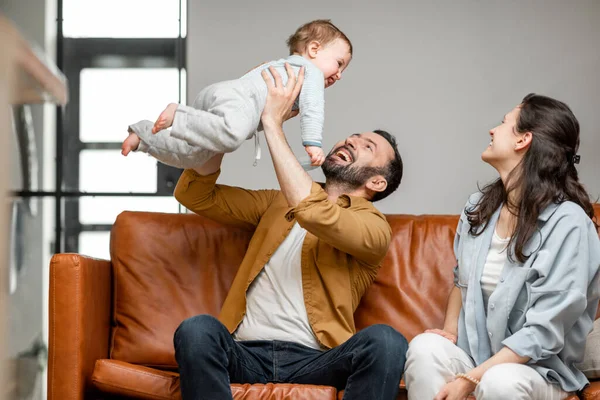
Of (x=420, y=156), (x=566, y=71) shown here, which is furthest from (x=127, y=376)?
(x=566, y=71)

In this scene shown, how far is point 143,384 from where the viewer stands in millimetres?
2158

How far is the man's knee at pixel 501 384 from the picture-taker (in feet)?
5.77

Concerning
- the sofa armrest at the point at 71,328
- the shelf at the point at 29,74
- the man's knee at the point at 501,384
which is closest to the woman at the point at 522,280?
the man's knee at the point at 501,384

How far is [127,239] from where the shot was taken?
2.57 metres

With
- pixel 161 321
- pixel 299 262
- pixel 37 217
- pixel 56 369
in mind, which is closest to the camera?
pixel 56 369

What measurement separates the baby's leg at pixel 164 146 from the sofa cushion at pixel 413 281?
0.78 m

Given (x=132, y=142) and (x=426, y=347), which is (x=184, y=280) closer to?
(x=132, y=142)

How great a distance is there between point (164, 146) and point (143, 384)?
0.68m

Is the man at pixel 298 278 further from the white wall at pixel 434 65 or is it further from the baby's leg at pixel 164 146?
the white wall at pixel 434 65

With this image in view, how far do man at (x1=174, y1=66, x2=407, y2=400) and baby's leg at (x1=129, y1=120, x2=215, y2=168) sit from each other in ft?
0.67

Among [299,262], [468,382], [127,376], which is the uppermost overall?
[299,262]

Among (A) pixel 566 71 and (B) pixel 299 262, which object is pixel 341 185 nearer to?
(B) pixel 299 262

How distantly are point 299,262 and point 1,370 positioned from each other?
1.74 metres

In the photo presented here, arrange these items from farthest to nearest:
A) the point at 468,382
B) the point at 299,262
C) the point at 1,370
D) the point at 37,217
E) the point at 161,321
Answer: the point at 37,217 → the point at 161,321 → the point at 299,262 → the point at 468,382 → the point at 1,370
